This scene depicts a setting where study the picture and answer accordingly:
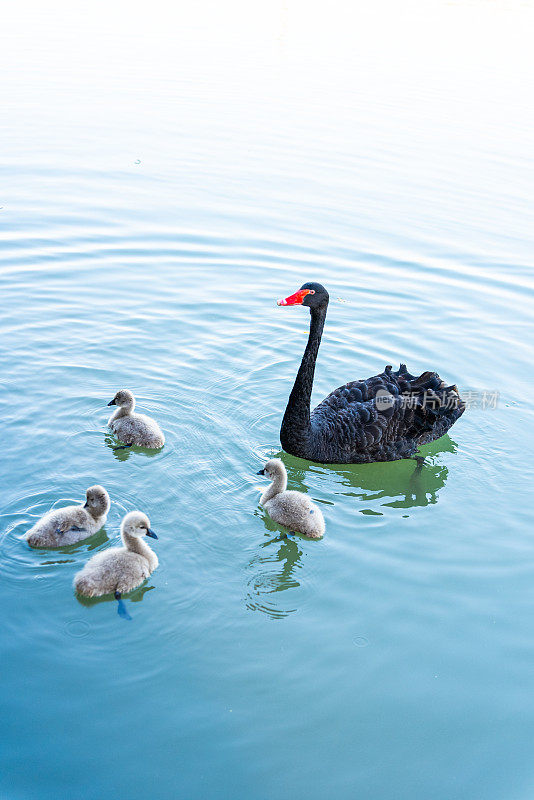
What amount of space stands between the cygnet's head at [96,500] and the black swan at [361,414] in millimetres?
1520

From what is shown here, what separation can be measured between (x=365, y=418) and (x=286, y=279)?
343 cm

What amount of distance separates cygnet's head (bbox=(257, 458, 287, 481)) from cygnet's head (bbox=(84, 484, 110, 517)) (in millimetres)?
1076

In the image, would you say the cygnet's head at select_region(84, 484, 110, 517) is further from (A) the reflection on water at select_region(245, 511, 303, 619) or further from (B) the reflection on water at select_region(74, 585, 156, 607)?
(A) the reflection on water at select_region(245, 511, 303, 619)

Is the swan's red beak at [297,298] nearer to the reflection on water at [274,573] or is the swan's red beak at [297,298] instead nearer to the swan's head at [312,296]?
the swan's head at [312,296]

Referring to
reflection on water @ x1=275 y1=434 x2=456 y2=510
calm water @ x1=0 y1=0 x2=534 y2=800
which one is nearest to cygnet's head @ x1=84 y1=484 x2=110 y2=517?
calm water @ x1=0 y1=0 x2=534 y2=800

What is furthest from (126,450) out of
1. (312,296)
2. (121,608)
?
(312,296)

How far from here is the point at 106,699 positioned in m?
3.57

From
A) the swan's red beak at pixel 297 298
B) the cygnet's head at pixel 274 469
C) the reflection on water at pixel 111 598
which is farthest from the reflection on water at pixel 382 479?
the reflection on water at pixel 111 598

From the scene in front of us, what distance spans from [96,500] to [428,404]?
2611mm

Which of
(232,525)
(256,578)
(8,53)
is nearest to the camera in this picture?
(256,578)

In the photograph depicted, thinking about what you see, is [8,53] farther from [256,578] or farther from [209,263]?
[256,578]

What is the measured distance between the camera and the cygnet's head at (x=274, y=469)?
194 inches

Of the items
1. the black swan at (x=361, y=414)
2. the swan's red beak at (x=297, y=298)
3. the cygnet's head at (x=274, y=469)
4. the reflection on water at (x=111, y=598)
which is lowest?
the reflection on water at (x=111, y=598)

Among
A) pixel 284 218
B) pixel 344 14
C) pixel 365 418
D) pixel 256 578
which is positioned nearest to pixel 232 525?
pixel 256 578
